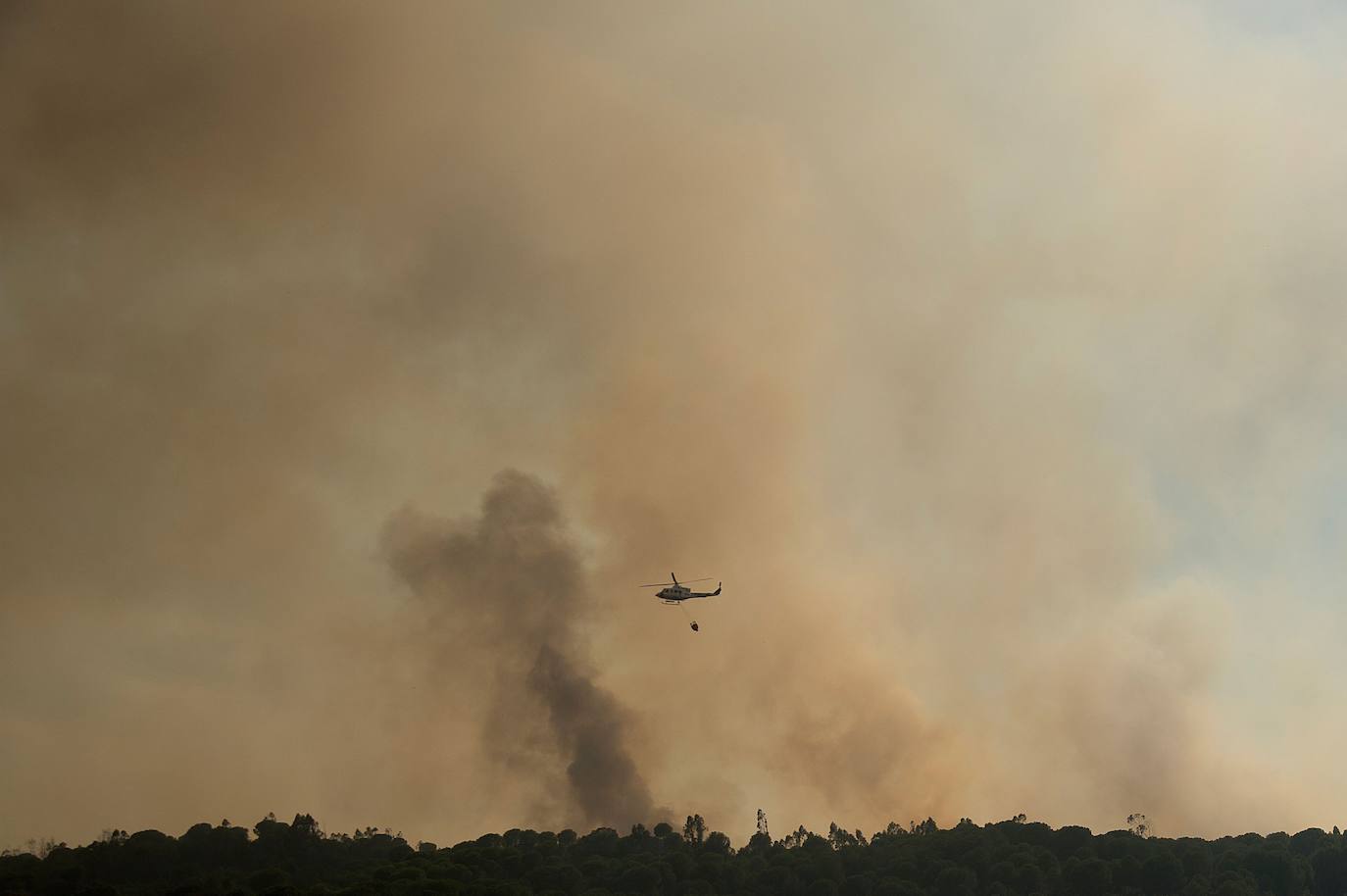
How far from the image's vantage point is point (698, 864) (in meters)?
196

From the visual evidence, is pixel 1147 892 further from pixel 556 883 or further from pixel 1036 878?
pixel 556 883

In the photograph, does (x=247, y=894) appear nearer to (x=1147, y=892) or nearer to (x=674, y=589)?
(x=674, y=589)

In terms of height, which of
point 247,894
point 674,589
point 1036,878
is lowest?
point 247,894

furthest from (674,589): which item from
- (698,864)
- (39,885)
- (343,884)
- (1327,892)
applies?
(1327,892)

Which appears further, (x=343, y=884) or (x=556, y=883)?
(x=556, y=883)

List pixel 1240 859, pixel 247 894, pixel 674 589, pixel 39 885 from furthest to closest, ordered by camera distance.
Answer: pixel 1240 859 < pixel 674 589 < pixel 39 885 < pixel 247 894

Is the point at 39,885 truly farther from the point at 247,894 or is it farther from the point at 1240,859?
the point at 1240,859

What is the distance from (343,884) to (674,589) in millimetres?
51411

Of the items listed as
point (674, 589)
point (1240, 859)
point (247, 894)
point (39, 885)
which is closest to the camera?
point (247, 894)

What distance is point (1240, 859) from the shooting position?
19888cm

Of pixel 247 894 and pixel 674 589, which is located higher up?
pixel 674 589

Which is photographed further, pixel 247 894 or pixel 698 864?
pixel 698 864

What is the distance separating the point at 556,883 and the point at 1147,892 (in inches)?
2857

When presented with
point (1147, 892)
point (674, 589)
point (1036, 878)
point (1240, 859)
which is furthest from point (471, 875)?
point (1240, 859)
